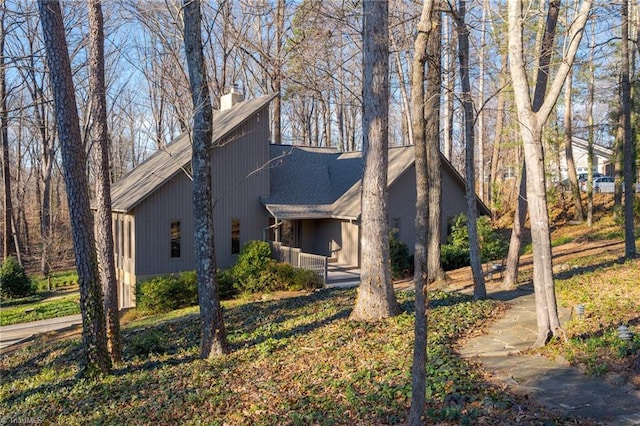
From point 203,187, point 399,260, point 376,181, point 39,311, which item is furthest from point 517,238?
point 39,311

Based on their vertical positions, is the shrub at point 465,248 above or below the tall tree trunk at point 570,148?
below

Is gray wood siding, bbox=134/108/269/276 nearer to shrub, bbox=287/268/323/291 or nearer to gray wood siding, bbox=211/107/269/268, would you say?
gray wood siding, bbox=211/107/269/268

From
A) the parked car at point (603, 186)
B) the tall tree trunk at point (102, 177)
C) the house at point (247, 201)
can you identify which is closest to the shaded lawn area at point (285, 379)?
the tall tree trunk at point (102, 177)

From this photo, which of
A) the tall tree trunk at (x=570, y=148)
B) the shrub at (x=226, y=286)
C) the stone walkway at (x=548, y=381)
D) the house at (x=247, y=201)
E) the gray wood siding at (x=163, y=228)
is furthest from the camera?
the tall tree trunk at (x=570, y=148)

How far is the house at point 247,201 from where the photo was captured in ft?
59.4

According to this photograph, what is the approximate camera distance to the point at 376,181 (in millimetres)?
9031

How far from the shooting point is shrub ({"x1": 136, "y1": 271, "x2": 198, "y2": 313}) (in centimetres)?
1540

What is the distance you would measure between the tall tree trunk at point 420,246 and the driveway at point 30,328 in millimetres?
13200

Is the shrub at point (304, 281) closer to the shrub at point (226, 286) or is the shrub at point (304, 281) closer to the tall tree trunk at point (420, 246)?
the shrub at point (226, 286)

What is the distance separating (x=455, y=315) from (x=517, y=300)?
232cm

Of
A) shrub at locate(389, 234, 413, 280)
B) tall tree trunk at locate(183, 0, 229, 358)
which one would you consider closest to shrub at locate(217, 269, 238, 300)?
shrub at locate(389, 234, 413, 280)

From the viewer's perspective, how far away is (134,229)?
17688 mm

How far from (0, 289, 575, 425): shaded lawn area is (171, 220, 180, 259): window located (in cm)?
765

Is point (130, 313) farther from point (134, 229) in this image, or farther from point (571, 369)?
point (571, 369)
